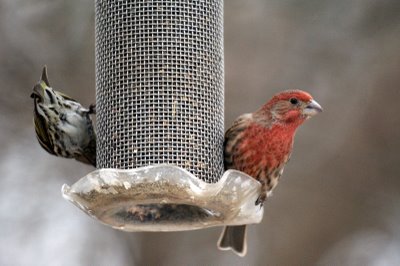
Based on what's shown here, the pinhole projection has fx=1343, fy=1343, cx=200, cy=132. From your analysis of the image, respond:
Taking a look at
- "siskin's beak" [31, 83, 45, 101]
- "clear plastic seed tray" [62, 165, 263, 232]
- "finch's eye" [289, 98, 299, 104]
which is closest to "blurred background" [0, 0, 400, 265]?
"siskin's beak" [31, 83, 45, 101]

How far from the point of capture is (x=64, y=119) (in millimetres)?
11477

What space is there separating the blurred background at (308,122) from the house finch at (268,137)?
150 inches

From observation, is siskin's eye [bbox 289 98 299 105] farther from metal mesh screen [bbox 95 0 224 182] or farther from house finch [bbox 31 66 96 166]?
house finch [bbox 31 66 96 166]

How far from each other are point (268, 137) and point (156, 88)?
113 centimetres

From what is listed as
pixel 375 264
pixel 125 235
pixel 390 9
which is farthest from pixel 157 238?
pixel 390 9

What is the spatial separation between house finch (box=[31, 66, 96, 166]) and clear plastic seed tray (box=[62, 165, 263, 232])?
3.35 ft

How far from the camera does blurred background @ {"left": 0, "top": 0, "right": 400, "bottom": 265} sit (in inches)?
600

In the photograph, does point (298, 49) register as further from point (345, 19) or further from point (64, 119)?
point (64, 119)

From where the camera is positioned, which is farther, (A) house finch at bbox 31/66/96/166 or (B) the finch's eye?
(A) house finch at bbox 31/66/96/166

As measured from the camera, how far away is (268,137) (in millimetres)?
11062

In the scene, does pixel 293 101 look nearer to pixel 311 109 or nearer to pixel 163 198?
pixel 311 109

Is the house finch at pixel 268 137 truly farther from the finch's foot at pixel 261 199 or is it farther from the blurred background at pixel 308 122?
the blurred background at pixel 308 122

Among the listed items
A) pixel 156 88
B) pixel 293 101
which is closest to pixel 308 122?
pixel 293 101

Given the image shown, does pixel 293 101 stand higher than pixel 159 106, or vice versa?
pixel 159 106
